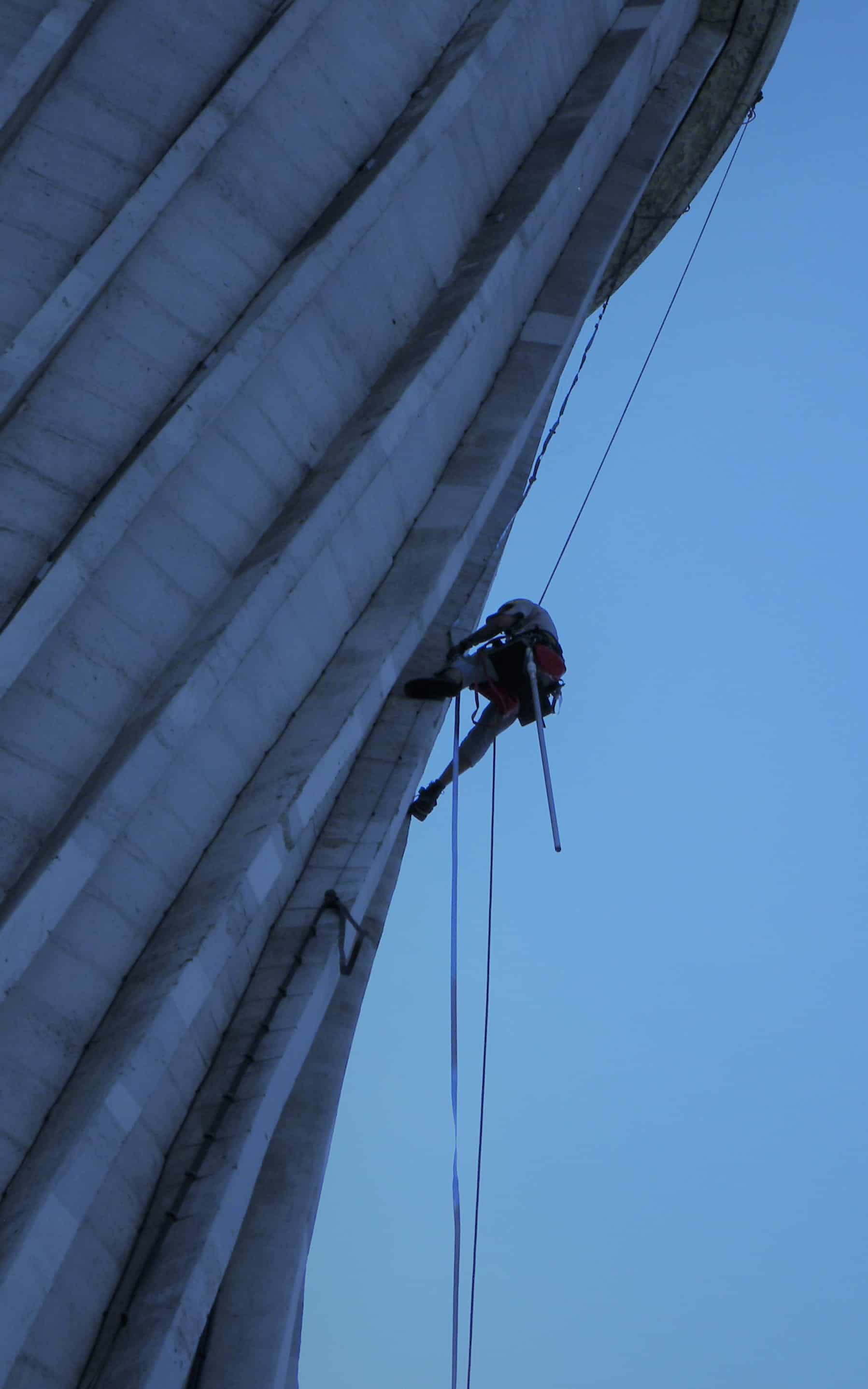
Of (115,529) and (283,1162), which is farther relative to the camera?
(283,1162)

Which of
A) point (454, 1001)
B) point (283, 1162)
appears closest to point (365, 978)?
point (454, 1001)

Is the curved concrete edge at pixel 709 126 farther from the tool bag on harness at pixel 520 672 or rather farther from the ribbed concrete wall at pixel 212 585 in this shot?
the tool bag on harness at pixel 520 672

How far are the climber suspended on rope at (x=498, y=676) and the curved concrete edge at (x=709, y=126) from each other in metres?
5.79

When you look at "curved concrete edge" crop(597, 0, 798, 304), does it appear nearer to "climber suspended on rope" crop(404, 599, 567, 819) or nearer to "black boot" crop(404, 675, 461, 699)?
"climber suspended on rope" crop(404, 599, 567, 819)

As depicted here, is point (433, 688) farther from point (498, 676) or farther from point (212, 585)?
point (212, 585)

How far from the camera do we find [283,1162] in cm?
921

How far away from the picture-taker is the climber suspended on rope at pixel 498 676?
36.0 feet

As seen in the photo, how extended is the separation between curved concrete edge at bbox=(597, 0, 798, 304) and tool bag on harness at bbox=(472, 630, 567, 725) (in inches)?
234

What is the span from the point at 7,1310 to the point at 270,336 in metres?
5.52

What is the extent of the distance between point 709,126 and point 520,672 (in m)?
8.17

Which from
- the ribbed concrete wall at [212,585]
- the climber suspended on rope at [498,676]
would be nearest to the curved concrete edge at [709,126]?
the ribbed concrete wall at [212,585]

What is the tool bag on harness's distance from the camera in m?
11.0

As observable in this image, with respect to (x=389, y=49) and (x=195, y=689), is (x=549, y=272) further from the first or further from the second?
(x=195, y=689)

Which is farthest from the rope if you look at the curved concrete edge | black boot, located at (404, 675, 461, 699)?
the curved concrete edge
